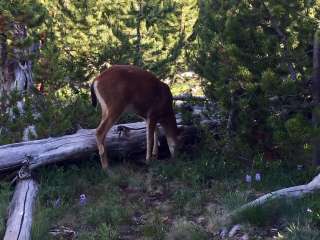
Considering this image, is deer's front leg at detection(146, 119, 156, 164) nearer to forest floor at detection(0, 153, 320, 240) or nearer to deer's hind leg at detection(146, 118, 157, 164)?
deer's hind leg at detection(146, 118, 157, 164)

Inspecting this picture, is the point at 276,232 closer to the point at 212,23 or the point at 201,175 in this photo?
the point at 201,175

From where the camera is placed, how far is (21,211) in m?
6.60

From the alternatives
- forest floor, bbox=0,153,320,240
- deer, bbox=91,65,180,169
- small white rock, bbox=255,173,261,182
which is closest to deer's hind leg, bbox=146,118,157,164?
deer, bbox=91,65,180,169

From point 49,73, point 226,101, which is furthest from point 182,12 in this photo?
point 226,101

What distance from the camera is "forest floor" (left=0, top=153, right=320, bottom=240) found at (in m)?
6.16

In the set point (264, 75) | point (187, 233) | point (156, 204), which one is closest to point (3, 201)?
point (156, 204)

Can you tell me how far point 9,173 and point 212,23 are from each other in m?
3.76

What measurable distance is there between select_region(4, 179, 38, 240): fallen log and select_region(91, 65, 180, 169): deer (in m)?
1.43

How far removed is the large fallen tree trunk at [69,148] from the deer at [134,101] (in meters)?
0.22

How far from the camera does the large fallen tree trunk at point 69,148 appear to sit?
7848 millimetres

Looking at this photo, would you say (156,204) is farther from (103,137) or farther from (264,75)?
(264,75)

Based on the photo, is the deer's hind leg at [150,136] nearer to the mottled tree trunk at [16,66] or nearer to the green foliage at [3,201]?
the green foliage at [3,201]

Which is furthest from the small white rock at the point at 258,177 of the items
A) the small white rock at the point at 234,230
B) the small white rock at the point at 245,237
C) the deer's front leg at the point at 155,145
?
the deer's front leg at the point at 155,145

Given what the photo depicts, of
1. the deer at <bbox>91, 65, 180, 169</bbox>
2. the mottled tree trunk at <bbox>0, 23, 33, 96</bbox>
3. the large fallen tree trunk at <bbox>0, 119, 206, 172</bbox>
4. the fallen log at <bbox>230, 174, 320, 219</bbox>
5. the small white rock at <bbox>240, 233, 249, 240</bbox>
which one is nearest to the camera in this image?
the small white rock at <bbox>240, 233, 249, 240</bbox>
